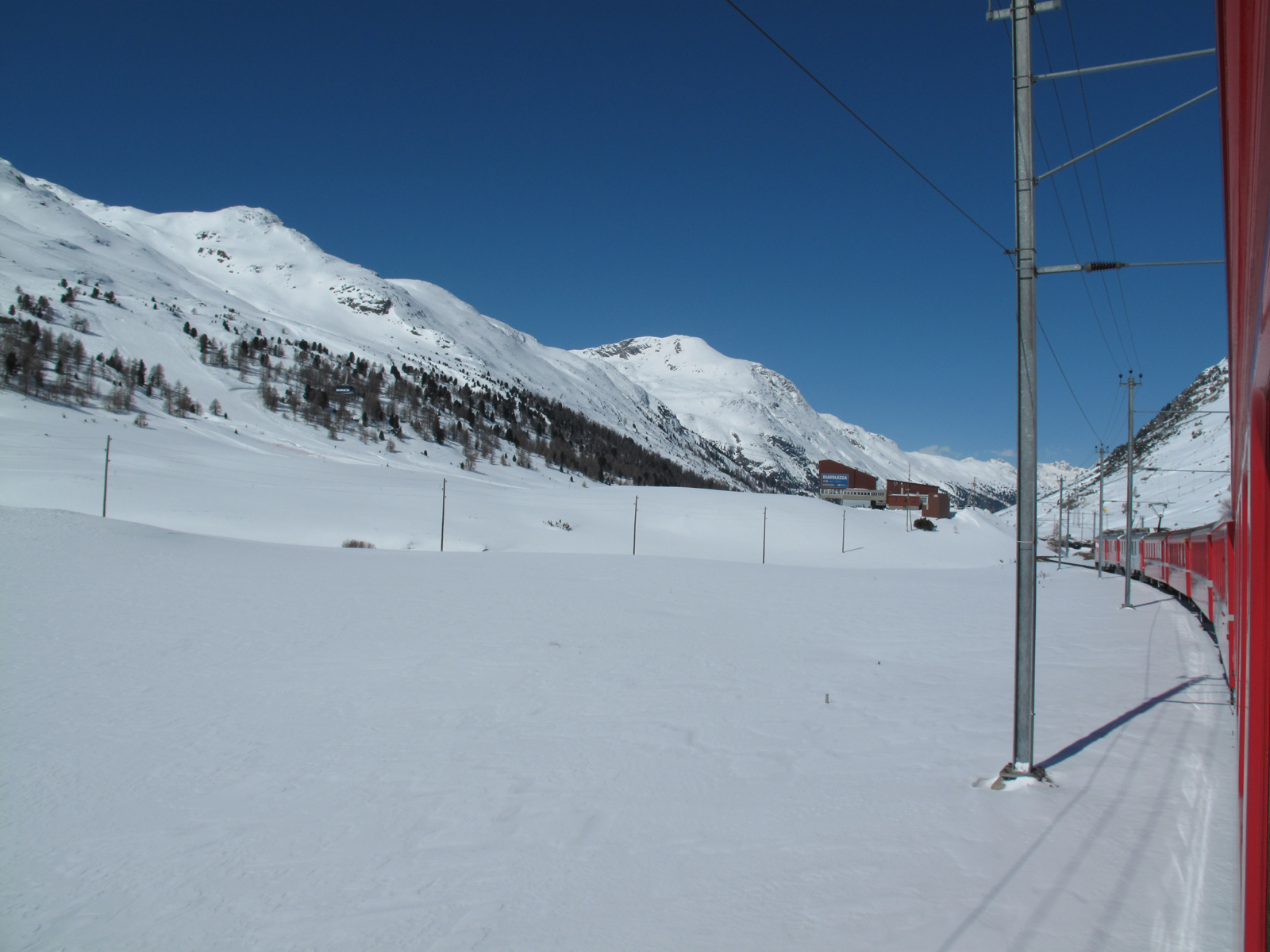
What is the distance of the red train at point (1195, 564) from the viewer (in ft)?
32.1

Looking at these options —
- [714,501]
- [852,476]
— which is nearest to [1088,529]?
[852,476]

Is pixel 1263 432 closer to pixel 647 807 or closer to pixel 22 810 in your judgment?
pixel 647 807

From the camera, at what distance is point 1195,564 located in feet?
60.2

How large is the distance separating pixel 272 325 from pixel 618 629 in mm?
124976

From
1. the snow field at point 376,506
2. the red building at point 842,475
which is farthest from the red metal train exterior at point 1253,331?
the red building at point 842,475

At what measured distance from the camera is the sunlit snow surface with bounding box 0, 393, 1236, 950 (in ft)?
13.6

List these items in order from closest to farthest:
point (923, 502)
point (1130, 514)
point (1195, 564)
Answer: point (1195, 564)
point (1130, 514)
point (923, 502)

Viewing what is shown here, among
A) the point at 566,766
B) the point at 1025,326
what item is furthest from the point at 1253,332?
the point at 566,766

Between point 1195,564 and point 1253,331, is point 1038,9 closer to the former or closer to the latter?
point 1253,331

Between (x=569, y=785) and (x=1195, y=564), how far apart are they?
18813 mm

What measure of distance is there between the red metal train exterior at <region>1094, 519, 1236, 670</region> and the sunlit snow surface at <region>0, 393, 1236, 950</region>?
33.4 inches

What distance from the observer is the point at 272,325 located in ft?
393

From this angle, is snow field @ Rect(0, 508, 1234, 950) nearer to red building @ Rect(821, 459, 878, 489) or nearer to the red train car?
the red train car

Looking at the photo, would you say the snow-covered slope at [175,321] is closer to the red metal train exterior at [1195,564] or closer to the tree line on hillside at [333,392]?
the tree line on hillside at [333,392]
